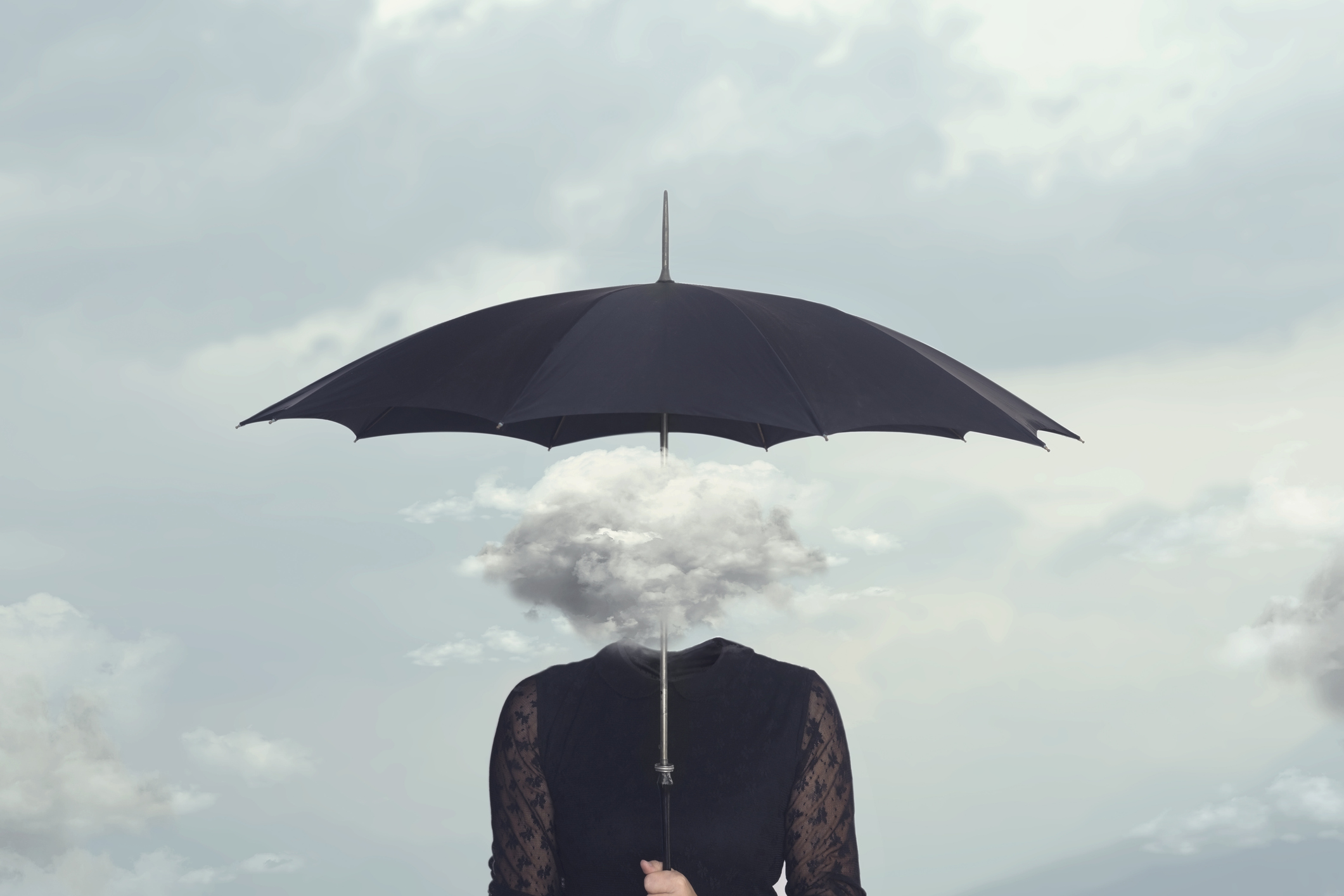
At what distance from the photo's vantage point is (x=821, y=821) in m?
3.96

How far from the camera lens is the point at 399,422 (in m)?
4.58

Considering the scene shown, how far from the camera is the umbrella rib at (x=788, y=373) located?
309 centimetres

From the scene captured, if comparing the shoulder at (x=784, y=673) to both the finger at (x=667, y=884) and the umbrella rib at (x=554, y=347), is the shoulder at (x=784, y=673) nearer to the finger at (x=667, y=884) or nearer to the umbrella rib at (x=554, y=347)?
the finger at (x=667, y=884)

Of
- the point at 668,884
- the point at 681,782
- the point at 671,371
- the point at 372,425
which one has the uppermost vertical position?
the point at 372,425

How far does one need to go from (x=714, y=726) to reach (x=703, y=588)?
54cm

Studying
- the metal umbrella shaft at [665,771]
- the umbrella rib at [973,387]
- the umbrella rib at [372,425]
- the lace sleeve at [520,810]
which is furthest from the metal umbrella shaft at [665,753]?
the umbrella rib at [372,425]

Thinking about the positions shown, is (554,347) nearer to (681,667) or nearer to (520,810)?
(681,667)

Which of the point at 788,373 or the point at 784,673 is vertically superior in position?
the point at 788,373

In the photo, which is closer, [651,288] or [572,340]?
[572,340]

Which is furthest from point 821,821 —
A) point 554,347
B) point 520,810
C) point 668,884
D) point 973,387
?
point 554,347

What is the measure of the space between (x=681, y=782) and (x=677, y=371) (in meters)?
1.59

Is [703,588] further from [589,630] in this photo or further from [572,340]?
[572,340]

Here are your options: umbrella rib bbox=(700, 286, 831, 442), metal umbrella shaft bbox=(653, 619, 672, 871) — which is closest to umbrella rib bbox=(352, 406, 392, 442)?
metal umbrella shaft bbox=(653, 619, 672, 871)

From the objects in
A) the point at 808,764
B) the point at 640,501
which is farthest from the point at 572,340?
the point at 808,764
